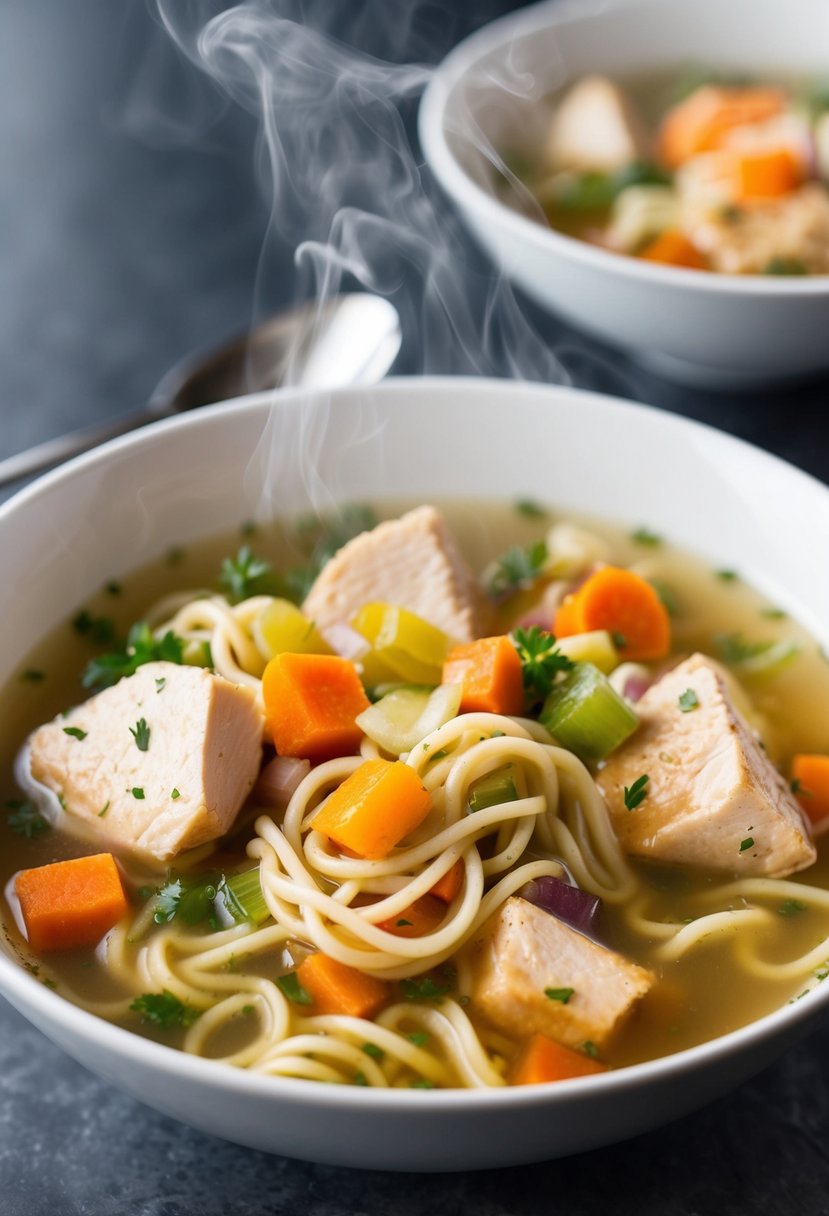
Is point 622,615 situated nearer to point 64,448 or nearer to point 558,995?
point 558,995

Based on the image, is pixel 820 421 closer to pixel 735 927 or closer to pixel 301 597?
pixel 301 597

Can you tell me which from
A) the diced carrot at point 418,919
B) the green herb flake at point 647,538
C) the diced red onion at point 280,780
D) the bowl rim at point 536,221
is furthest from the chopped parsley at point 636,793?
the bowl rim at point 536,221

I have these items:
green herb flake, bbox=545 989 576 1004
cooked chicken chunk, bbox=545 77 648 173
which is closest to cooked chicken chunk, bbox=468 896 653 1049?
green herb flake, bbox=545 989 576 1004

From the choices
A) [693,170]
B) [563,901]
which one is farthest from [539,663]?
[693,170]

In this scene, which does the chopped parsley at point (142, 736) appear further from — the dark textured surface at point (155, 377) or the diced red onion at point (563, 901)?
the diced red onion at point (563, 901)

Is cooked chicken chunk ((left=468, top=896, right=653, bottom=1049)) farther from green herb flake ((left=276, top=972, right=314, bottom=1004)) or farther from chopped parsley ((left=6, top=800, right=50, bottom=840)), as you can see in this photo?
chopped parsley ((left=6, top=800, right=50, bottom=840))

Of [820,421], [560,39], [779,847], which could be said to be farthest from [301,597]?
[560,39]
